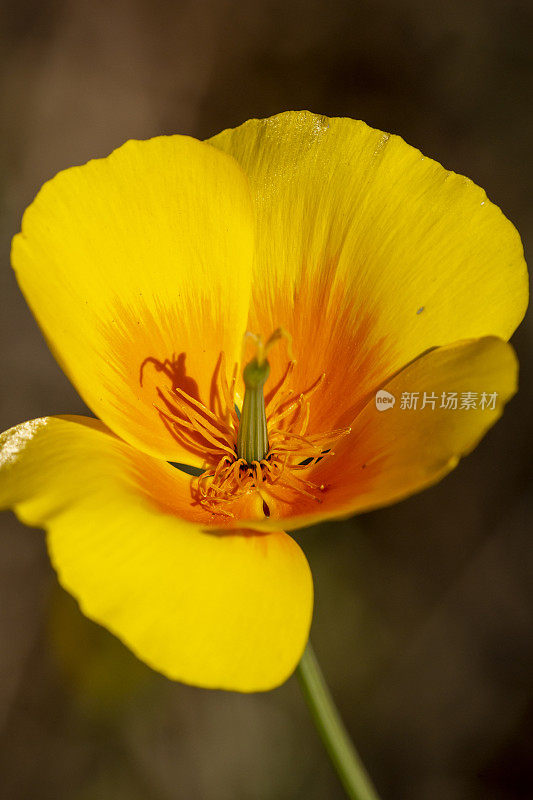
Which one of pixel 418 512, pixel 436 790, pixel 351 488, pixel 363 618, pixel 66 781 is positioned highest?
pixel 351 488

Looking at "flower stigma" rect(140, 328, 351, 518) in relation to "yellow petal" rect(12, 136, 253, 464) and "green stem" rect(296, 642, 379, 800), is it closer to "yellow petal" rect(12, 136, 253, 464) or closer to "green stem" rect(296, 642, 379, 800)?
"yellow petal" rect(12, 136, 253, 464)

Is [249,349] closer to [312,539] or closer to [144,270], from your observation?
[144,270]

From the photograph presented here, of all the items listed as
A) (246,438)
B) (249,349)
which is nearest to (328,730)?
(246,438)

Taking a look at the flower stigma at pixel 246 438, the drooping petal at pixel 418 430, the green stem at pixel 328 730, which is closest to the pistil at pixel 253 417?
the flower stigma at pixel 246 438

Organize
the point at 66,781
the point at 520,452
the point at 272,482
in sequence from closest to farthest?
the point at 272,482 → the point at 66,781 → the point at 520,452

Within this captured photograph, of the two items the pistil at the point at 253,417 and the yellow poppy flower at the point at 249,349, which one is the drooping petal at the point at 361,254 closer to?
the yellow poppy flower at the point at 249,349

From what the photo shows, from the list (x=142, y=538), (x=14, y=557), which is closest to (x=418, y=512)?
(x=14, y=557)

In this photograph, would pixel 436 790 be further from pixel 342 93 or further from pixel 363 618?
pixel 342 93

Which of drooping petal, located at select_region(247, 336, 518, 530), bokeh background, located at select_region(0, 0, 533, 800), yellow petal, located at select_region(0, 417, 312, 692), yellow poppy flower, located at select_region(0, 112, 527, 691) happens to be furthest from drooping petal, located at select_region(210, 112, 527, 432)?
bokeh background, located at select_region(0, 0, 533, 800)
